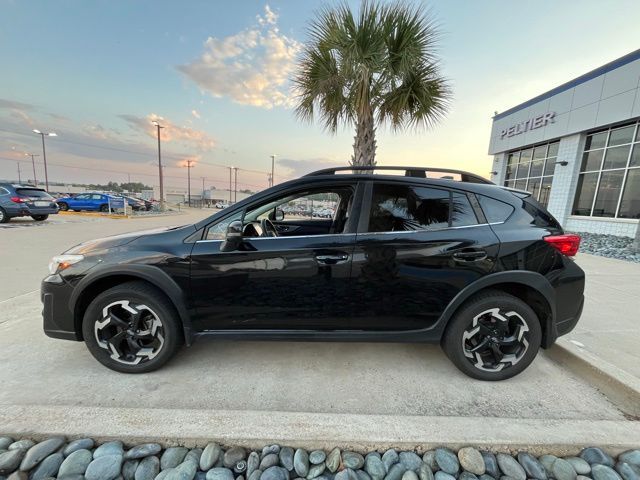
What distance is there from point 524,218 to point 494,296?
0.68 metres

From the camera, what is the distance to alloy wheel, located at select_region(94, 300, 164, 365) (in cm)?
224

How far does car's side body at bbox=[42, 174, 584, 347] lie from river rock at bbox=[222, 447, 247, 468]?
2.59ft

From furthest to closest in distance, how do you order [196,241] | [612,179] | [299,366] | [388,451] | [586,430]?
[612,179]
[299,366]
[196,241]
[586,430]
[388,451]

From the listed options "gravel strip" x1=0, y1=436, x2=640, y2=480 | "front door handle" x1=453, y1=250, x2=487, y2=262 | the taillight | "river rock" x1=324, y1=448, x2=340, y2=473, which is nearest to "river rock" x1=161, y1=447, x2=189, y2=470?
"gravel strip" x1=0, y1=436, x2=640, y2=480

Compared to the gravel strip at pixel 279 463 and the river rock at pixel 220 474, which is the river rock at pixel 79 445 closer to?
the gravel strip at pixel 279 463

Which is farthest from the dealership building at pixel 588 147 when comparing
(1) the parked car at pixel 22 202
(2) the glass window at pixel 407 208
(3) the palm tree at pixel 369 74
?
(1) the parked car at pixel 22 202

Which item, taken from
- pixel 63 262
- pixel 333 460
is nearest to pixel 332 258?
pixel 333 460

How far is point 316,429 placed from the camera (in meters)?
1.71

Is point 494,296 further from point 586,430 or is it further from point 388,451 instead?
point 388,451

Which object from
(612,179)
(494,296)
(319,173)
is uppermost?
(612,179)

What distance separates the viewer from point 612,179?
10805 mm

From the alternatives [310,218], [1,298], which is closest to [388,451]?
[310,218]

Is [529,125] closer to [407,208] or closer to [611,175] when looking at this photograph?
[611,175]

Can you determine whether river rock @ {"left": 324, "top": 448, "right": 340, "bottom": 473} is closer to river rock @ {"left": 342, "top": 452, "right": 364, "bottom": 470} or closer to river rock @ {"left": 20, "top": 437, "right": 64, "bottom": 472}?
river rock @ {"left": 342, "top": 452, "right": 364, "bottom": 470}
